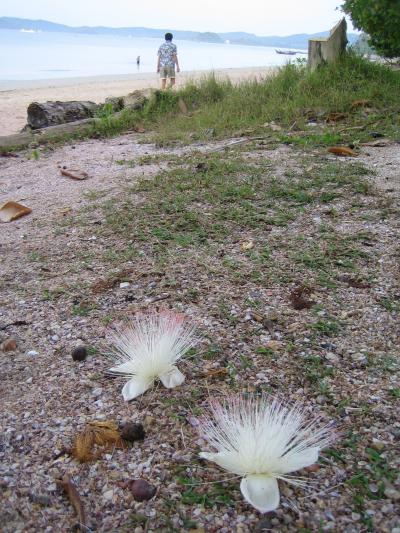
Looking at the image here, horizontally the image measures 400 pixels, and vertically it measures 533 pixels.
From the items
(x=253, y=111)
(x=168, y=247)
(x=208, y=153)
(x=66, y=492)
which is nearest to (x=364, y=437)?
(x=66, y=492)

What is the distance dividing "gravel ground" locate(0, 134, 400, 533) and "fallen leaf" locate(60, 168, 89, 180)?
173 centimetres

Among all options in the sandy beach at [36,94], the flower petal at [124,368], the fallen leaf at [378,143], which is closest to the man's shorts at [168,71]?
the sandy beach at [36,94]

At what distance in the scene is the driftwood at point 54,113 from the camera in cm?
863

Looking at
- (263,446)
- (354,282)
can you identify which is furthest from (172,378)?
(354,282)

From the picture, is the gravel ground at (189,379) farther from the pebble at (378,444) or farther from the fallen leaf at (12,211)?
the fallen leaf at (12,211)

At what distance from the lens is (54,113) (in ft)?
28.6

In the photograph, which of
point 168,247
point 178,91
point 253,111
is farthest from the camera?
point 178,91

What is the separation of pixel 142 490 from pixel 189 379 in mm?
Answer: 579

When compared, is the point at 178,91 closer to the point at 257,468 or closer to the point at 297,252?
the point at 297,252

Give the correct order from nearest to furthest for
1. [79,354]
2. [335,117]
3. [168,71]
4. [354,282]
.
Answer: [79,354] → [354,282] → [335,117] → [168,71]

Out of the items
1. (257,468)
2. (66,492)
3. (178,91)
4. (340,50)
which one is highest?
(340,50)

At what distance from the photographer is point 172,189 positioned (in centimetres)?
436

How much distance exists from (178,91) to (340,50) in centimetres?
298

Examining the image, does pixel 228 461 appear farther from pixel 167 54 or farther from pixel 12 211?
pixel 167 54
